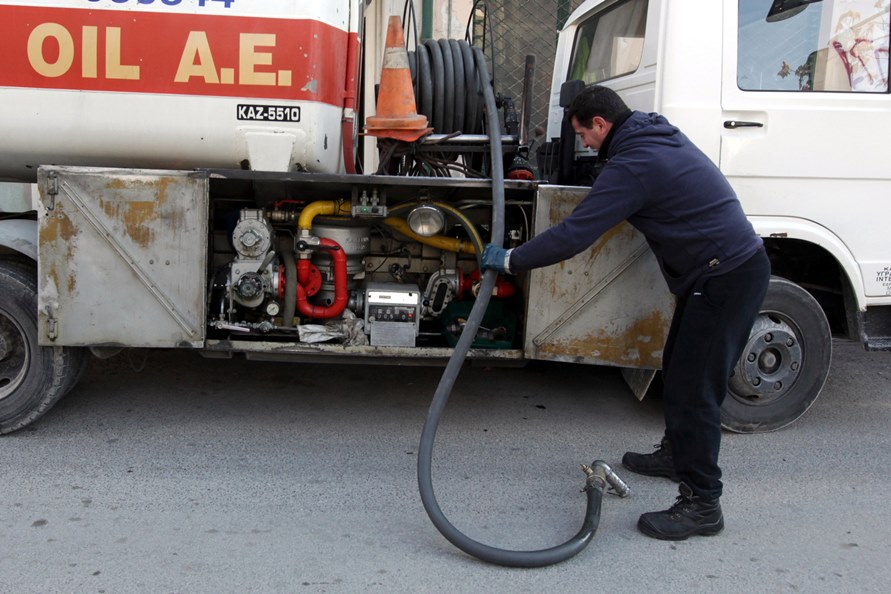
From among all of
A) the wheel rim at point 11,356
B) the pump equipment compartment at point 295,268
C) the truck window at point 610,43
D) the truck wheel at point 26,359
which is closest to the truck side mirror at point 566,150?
the truck window at point 610,43

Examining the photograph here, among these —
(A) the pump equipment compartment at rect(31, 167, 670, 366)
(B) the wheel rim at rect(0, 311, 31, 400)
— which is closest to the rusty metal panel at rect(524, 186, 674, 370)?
(A) the pump equipment compartment at rect(31, 167, 670, 366)

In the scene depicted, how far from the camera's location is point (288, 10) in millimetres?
3885

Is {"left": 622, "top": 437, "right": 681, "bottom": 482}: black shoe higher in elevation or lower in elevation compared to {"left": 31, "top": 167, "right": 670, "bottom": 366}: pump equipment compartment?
lower

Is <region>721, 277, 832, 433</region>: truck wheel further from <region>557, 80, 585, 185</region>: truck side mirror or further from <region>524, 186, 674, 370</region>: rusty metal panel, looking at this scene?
<region>557, 80, 585, 185</region>: truck side mirror

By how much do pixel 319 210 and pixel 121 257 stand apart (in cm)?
97

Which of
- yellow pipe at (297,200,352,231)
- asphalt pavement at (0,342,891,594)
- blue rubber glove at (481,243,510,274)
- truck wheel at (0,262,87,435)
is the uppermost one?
yellow pipe at (297,200,352,231)

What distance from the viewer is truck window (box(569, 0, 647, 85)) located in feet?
14.6

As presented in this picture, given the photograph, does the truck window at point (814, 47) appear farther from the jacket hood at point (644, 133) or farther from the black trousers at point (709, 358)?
the black trousers at point (709, 358)

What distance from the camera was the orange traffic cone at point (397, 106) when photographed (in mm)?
4145

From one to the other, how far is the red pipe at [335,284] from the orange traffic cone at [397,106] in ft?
2.11

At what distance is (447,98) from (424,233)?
84cm

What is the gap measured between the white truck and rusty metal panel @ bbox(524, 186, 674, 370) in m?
0.01

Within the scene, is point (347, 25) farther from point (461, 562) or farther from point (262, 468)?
point (461, 562)

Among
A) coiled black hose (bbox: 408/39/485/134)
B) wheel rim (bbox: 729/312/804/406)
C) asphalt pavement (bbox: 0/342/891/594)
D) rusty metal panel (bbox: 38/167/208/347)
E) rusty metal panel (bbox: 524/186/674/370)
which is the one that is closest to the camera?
asphalt pavement (bbox: 0/342/891/594)
